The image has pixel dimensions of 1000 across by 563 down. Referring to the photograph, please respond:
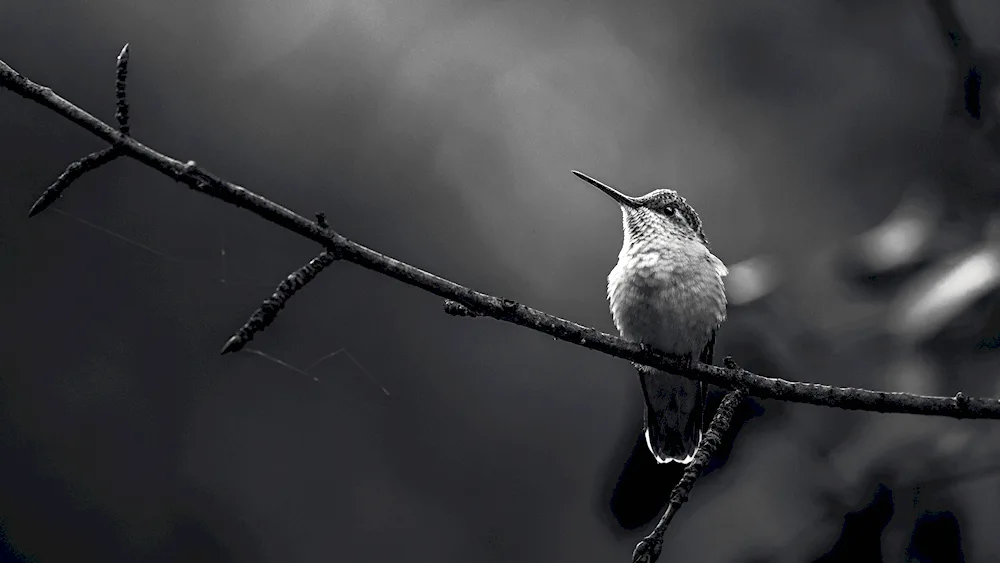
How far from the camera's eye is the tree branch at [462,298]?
3.73ft

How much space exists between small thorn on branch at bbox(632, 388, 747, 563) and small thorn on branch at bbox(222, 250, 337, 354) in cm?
70

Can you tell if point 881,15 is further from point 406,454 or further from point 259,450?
point 259,450

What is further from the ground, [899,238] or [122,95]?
[899,238]

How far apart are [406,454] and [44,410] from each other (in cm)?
108

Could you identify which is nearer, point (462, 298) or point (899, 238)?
point (462, 298)

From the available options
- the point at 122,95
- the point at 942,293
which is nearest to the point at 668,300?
the point at 122,95

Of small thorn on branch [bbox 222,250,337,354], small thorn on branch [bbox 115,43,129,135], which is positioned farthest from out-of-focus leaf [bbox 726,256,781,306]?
small thorn on branch [bbox 115,43,129,135]

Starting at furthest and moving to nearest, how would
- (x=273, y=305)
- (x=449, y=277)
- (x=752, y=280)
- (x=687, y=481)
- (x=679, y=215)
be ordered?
(x=752, y=280) → (x=449, y=277) → (x=679, y=215) → (x=687, y=481) → (x=273, y=305)

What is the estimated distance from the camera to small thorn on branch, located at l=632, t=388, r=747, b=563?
→ 1158mm

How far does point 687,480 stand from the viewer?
1235 millimetres

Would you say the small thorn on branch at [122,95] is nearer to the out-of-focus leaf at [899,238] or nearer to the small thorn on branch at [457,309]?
the small thorn on branch at [457,309]

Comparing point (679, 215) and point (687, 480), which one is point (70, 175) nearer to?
point (687, 480)

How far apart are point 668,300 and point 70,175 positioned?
137cm

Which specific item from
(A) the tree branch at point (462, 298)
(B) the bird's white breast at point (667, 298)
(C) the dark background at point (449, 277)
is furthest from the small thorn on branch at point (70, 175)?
(B) the bird's white breast at point (667, 298)
